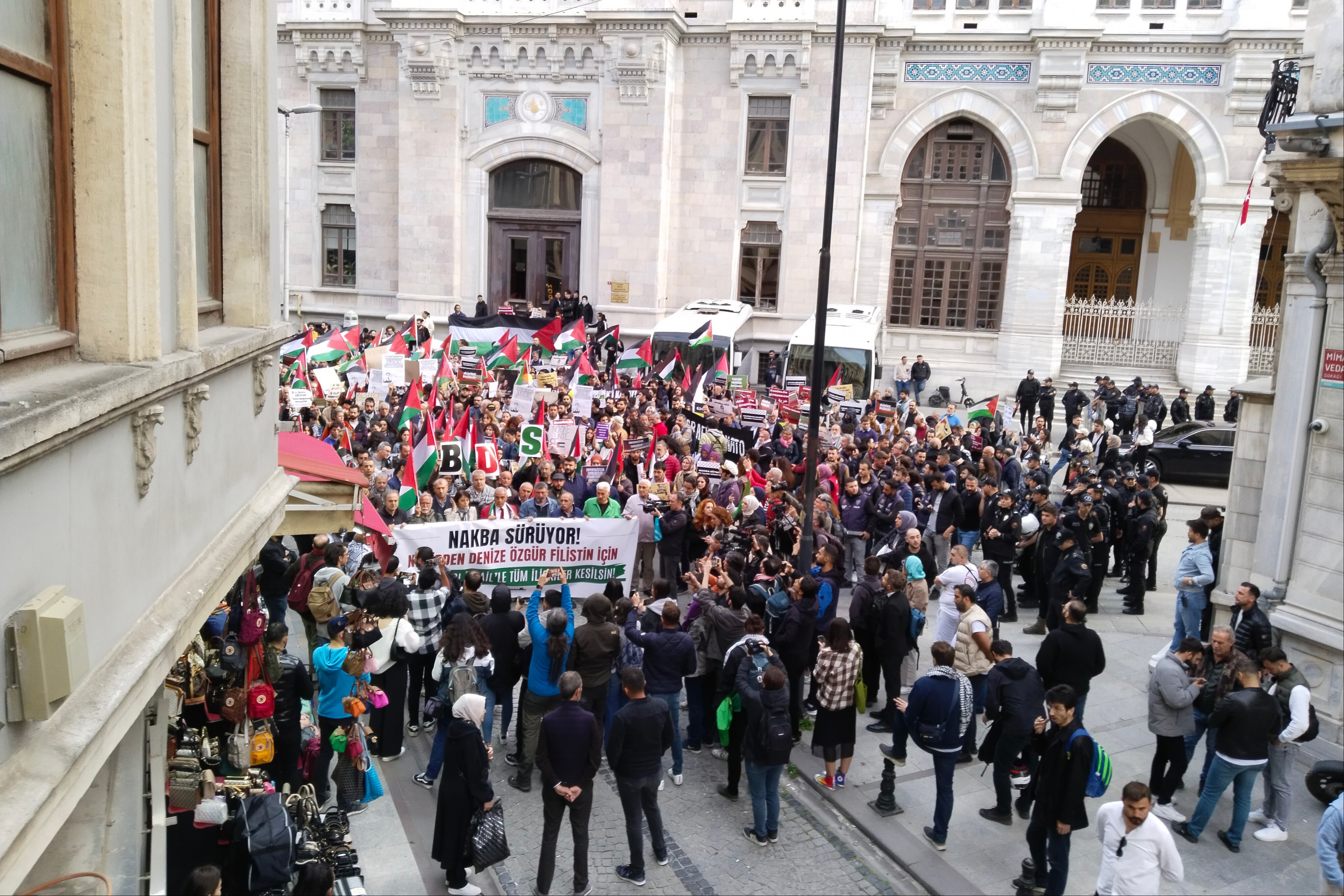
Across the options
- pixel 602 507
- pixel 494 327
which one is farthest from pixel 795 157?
pixel 602 507

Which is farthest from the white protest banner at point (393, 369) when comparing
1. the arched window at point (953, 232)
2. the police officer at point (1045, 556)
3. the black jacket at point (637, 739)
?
the arched window at point (953, 232)

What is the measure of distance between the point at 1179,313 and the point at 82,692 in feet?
108

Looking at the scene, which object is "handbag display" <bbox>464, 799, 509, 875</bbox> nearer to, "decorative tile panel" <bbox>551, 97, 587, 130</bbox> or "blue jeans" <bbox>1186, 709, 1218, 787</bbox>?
"blue jeans" <bbox>1186, 709, 1218, 787</bbox>

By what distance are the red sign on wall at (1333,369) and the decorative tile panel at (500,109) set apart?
2660 cm

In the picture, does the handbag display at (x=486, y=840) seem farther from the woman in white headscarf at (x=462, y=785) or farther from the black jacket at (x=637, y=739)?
the black jacket at (x=637, y=739)

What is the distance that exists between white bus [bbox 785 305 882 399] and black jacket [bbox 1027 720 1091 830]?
56.8 ft

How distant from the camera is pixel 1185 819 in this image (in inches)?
364

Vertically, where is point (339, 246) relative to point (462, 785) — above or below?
above

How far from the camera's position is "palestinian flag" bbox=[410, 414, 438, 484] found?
1448 centimetres

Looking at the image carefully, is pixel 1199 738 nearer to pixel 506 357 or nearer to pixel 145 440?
pixel 145 440

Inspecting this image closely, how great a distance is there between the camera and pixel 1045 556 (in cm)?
1355

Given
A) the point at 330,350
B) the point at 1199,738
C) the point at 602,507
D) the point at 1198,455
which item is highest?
the point at 330,350

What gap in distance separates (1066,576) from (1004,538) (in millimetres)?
1152

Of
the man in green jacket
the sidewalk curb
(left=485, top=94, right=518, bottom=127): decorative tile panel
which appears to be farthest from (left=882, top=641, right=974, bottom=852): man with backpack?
(left=485, top=94, right=518, bottom=127): decorative tile panel
